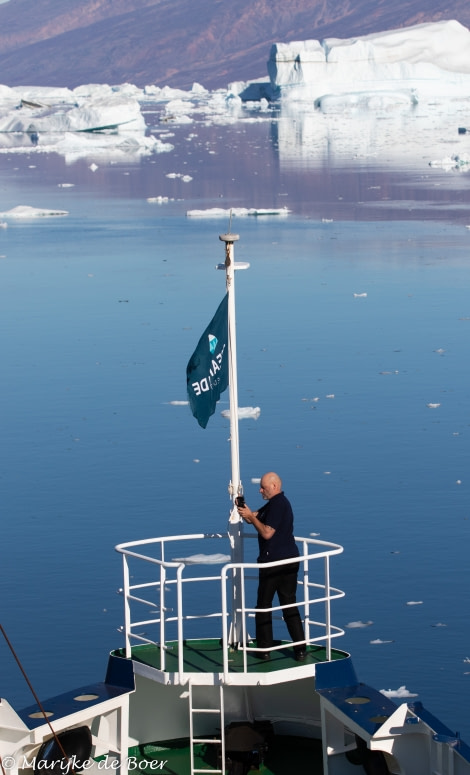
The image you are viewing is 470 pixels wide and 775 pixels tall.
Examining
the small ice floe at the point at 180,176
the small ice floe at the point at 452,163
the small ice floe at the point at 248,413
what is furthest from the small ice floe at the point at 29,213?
the small ice floe at the point at 248,413

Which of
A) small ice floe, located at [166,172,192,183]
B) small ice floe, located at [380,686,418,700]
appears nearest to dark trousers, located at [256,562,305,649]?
small ice floe, located at [380,686,418,700]

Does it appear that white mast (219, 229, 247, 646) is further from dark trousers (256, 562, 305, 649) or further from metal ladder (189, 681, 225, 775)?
metal ladder (189, 681, 225, 775)

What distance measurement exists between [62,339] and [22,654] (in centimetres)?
1021

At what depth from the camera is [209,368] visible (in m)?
7.62

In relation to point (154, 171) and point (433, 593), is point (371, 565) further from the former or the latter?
point (154, 171)

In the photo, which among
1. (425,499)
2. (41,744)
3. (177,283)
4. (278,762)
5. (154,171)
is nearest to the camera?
(41,744)

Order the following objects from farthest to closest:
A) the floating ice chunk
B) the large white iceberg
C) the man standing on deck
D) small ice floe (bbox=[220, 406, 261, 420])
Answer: the large white iceberg, the floating ice chunk, small ice floe (bbox=[220, 406, 261, 420]), the man standing on deck

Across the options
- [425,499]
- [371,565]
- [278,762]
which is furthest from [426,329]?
[278,762]

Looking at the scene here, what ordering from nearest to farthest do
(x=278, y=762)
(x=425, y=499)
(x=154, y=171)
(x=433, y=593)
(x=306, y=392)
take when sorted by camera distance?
1. (x=278, y=762)
2. (x=433, y=593)
3. (x=425, y=499)
4. (x=306, y=392)
5. (x=154, y=171)

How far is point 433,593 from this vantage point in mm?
9742

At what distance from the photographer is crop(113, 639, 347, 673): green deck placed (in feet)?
22.8

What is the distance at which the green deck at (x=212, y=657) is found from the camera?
22.8ft

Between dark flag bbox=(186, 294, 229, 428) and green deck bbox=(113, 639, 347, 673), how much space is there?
121 centimetres

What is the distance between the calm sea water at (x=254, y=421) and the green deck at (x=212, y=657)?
141cm
